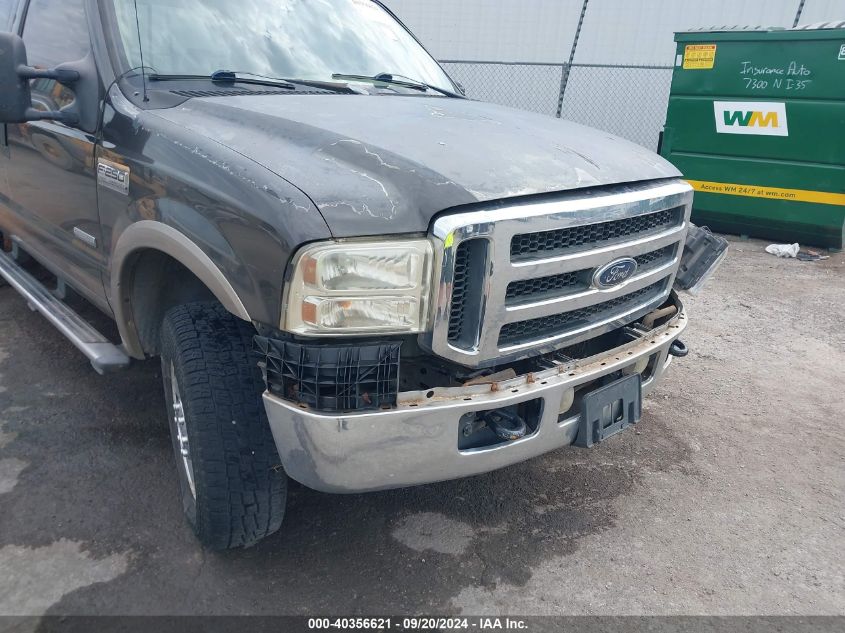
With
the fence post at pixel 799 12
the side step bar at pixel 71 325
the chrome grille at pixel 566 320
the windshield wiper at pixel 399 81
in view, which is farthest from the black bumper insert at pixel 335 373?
the fence post at pixel 799 12

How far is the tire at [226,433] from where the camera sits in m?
2.22

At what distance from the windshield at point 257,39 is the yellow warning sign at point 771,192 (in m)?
4.75

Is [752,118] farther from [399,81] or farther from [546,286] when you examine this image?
[546,286]

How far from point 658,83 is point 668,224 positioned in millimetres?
9336

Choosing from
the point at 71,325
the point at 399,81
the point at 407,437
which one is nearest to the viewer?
the point at 407,437

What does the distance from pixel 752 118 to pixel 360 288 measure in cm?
715

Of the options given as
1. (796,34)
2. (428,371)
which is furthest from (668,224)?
(796,34)

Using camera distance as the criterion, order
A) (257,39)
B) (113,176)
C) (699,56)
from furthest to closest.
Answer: (699,56) → (257,39) → (113,176)

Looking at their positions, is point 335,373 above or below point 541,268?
below

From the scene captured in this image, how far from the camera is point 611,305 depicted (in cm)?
256

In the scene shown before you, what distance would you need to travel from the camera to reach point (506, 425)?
2240 millimetres

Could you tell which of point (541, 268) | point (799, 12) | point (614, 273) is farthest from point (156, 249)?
point (799, 12)

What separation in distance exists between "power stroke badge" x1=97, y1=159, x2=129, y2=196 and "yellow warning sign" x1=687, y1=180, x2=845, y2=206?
19.4 ft

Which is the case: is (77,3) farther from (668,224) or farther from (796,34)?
(796,34)
